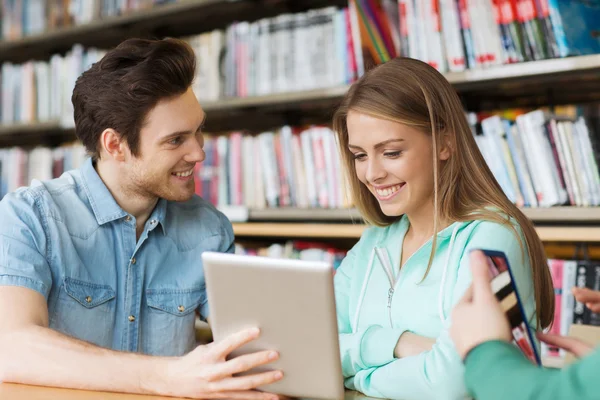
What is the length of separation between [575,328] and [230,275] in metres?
0.79

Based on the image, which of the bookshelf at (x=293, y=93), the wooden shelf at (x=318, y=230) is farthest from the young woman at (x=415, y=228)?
the bookshelf at (x=293, y=93)

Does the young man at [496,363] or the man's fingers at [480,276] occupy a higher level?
the man's fingers at [480,276]

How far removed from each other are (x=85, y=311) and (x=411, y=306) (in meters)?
0.72

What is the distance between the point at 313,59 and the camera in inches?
82.9

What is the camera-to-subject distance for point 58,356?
109 cm

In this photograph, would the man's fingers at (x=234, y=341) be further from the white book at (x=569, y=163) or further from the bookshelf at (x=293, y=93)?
the white book at (x=569, y=163)

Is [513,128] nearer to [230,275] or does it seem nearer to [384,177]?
[384,177]

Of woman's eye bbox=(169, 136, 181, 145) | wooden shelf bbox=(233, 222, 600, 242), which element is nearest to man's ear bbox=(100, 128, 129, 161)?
woman's eye bbox=(169, 136, 181, 145)

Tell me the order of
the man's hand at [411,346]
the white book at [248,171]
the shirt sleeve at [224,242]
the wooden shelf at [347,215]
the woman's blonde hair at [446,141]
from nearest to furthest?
the man's hand at [411,346]
the woman's blonde hair at [446,141]
the shirt sleeve at [224,242]
the wooden shelf at [347,215]
the white book at [248,171]

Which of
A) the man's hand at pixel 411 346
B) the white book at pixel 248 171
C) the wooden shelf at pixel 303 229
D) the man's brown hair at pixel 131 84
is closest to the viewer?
the man's hand at pixel 411 346

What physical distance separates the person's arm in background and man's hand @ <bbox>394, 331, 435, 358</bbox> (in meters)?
0.23

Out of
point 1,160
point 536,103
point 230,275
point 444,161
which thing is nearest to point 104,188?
point 230,275

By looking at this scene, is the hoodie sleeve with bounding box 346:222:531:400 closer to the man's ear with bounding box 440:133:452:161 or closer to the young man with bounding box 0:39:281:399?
the man's ear with bounding box 440:133:452:161

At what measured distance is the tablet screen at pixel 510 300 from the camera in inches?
31.4
